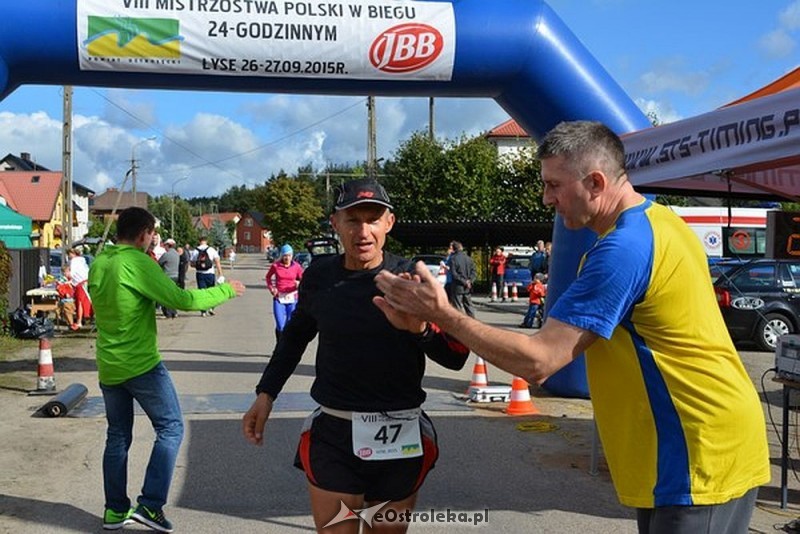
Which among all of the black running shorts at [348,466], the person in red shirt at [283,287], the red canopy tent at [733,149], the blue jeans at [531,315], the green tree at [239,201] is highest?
the green tree at [239,201]

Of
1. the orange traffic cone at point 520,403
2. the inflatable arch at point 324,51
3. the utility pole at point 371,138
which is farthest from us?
the utility pole at point 371,138

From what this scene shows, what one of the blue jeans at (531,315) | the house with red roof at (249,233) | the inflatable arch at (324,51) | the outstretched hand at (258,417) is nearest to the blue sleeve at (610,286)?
the outstretched hand at (258,417)

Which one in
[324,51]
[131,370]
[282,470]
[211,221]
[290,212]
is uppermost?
[211,221]

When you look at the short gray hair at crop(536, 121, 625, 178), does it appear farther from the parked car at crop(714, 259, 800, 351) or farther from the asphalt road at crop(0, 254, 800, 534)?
the parked car at crop(714, 259, 800, 351)

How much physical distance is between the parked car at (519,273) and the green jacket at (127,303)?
2593cm

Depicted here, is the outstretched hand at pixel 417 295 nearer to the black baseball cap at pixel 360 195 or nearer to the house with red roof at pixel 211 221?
the black baseball cap at pixel 360 195

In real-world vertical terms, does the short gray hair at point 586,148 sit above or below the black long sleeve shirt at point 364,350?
above

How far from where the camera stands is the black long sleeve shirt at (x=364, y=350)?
3293 millimetres

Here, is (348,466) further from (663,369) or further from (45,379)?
(45,379)

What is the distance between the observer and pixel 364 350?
3301 mm

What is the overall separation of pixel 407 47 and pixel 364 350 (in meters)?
6.22

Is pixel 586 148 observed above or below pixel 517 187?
below

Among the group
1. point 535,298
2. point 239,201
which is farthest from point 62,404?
point 239,201

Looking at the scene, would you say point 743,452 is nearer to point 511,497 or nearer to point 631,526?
point 631,526
